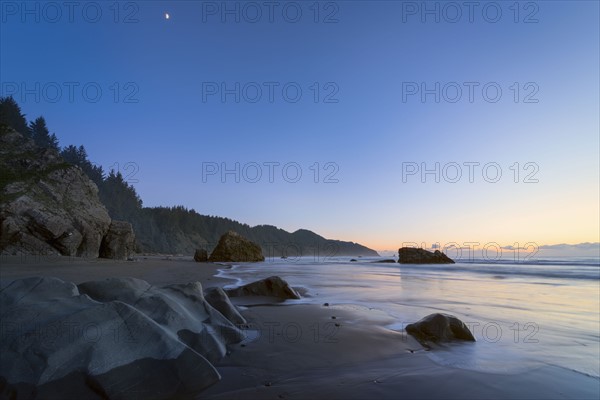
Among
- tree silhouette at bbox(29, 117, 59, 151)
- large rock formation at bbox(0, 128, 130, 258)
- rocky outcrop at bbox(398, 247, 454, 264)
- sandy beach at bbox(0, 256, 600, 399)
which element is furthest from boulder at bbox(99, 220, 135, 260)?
tree silhouette at bbox(29, 117, 59, 151)

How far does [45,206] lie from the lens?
64.4ft

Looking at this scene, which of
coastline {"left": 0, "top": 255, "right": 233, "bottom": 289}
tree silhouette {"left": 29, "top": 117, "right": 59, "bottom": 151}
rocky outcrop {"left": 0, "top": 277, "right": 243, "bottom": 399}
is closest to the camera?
rocky outcrop {"left": 0, "top": 277, "right": 243, "bottom": 399}

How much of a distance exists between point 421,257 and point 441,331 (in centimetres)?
4243

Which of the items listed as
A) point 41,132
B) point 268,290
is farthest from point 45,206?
point 41,132

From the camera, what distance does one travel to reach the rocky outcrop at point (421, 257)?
4306 centimetres

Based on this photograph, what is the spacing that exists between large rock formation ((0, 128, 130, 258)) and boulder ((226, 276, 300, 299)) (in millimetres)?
15913

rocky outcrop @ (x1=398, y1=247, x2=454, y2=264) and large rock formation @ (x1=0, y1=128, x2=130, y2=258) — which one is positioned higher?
large rock formation @ (x1=0, y1=128, x2=130, y2=258)

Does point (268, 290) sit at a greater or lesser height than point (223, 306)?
lesser

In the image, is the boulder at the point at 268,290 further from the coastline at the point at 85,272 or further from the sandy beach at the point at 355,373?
the sandy beach at the point at 355,373

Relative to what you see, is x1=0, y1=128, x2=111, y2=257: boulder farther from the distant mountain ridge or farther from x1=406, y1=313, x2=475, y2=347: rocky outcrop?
x1=406, y1=313, x2=475, y2=347: rocky outcrop

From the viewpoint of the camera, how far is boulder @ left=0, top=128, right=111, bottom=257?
57.4 feet

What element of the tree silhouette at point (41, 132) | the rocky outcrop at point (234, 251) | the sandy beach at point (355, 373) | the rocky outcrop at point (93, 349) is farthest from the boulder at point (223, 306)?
the tree silhouette at point (41, 132)

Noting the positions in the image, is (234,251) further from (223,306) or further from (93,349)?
(93,349)

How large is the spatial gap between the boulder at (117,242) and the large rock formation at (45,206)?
109 mm
